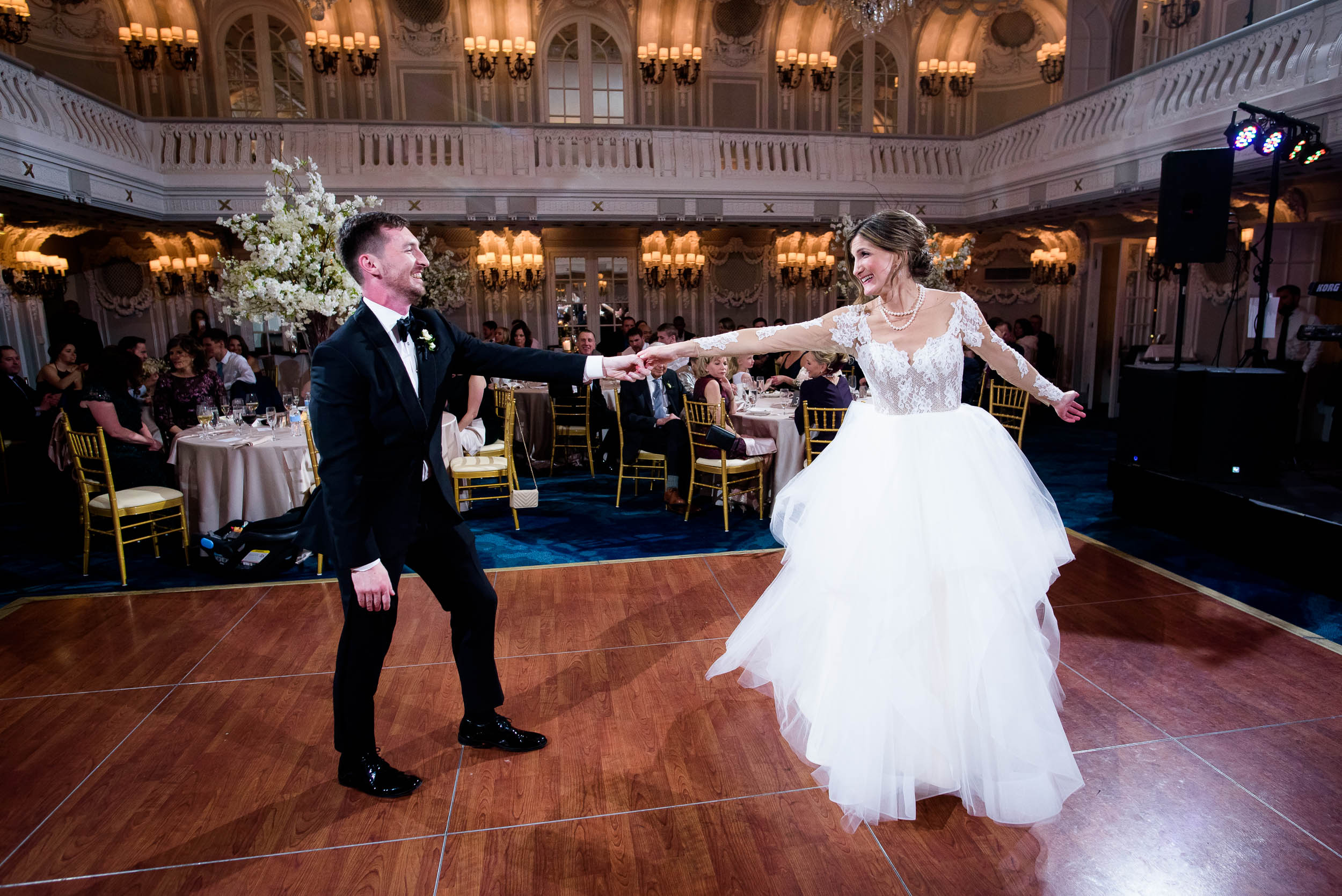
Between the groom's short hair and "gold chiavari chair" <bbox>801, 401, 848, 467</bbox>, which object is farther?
"gold chiavari chair" <bbox>801, 401, 848, 467</bbox>

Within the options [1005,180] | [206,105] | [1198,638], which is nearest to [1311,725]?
[1198,638]

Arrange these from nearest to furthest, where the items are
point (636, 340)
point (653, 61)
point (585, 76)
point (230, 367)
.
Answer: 1. point (636, 340)
2. point (230, 367)
3. point (653, 61)
4. point (585, 76)

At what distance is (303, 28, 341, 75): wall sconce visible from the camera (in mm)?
10641

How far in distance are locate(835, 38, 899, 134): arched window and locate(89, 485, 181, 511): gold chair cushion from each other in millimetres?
11063

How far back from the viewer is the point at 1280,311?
705 centimetres

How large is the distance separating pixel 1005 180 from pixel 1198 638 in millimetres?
8169

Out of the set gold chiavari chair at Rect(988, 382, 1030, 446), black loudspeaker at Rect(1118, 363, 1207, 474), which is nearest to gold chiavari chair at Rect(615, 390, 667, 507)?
gold chiavari chair at Rect(988, 382, 1030, 446)

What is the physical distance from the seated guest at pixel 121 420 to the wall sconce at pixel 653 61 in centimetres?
903

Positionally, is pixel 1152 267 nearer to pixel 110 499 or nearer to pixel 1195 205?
pixel 1195 205

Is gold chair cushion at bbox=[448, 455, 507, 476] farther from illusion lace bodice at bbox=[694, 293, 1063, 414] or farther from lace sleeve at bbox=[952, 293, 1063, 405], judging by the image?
lace sleeve at bbox=[952, 293, 1063, 405]

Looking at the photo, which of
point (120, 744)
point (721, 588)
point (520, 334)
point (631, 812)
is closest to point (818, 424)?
point (721, 588)

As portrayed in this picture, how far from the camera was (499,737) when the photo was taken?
99.3 inches

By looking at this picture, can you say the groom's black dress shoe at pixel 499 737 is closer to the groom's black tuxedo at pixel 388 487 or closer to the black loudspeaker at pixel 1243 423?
the groom's black tuxedo at pixel 388 487

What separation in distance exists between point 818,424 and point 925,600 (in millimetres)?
3124
